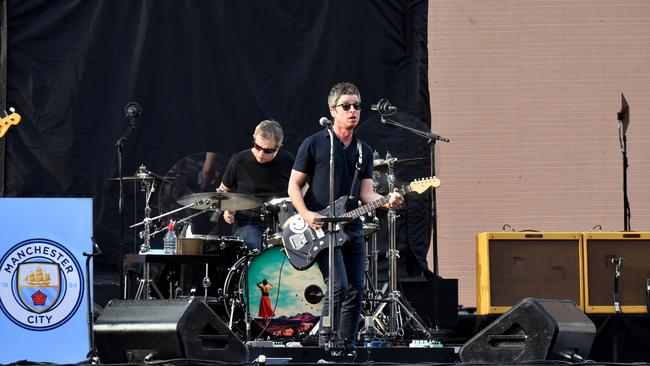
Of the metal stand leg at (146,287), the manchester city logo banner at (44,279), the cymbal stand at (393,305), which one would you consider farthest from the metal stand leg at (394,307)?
the manchester city logo banner at (44,279)

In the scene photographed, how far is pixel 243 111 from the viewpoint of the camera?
1119 cm

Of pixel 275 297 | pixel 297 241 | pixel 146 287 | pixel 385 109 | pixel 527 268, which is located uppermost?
pixel 385 109

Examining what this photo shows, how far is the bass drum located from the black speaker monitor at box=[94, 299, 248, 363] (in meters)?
3.81

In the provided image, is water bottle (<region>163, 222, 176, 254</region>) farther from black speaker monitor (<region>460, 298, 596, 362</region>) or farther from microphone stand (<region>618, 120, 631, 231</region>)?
microphone stand (<region>618, 120, 631, 231</region>)

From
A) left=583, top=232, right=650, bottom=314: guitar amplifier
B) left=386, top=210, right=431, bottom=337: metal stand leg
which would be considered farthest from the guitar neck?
left=583, top=232, right=650, bottom=314: guitar amplifier

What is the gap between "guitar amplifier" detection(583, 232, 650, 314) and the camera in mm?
9914

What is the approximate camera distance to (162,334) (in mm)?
5004

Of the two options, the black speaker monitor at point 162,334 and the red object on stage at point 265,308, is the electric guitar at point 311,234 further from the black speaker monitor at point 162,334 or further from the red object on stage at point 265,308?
the black speaker monitor at point 162,334

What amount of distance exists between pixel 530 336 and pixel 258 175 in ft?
16.2

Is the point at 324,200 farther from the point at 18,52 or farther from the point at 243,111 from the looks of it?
the point at 18,52

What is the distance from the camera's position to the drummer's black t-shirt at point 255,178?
954 cm

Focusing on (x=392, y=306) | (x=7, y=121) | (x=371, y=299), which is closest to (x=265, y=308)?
(x=371, y=299)

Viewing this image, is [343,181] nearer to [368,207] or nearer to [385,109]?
[368,207]

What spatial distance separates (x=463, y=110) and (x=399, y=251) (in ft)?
6.31
